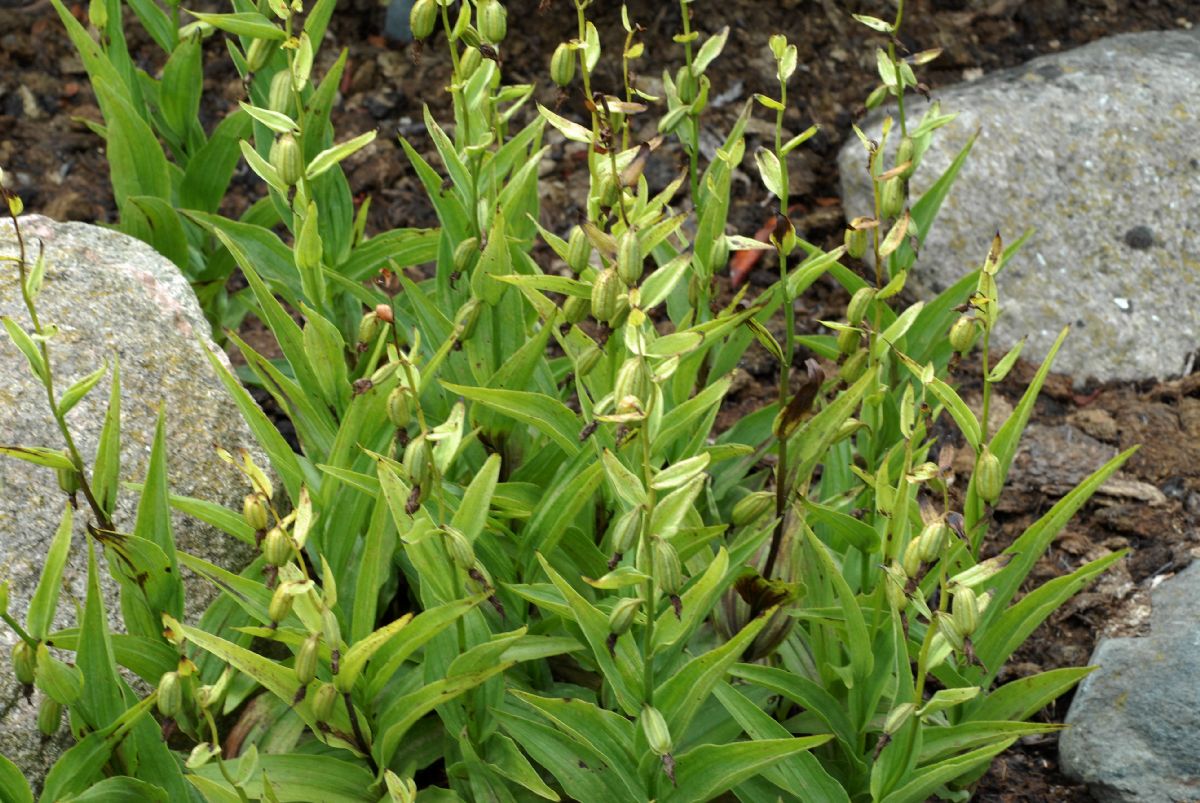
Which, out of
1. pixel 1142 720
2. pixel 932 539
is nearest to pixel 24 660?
pixel 932 539

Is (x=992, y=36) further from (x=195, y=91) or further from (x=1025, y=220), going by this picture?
(x=195, y=91)

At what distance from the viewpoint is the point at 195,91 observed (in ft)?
10.6

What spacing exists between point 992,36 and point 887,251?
2798mm

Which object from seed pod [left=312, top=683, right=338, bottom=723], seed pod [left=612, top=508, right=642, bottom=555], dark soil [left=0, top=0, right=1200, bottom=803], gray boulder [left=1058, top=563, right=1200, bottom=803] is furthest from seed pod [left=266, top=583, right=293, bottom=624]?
dark soil [left=0, top=0, right=1200, bottom=803]

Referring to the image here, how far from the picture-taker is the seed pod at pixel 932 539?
1783mm

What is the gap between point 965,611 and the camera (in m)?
1.75

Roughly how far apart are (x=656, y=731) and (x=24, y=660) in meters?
0.88

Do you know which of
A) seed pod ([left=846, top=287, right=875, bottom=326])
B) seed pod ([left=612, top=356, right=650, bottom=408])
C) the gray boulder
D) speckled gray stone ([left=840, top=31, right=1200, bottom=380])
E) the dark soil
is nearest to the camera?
seed pod ([left=612, top=356, right=650, bottom=408])

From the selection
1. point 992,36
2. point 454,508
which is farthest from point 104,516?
point 992,36

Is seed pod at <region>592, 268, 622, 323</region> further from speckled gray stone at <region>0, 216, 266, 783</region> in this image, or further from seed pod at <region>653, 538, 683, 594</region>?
speckled gray stone at <region>0, 216, 266, 783</region>

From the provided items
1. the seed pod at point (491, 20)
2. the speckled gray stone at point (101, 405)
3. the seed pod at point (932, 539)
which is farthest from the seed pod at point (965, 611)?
the speckled gray stone at point (101, 405)

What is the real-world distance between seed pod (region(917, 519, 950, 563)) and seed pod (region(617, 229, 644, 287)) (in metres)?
0.51

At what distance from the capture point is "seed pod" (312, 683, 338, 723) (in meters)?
1.85

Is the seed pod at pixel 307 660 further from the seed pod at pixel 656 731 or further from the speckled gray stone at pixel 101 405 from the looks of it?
the speckled gray stone at pixel 101 405
